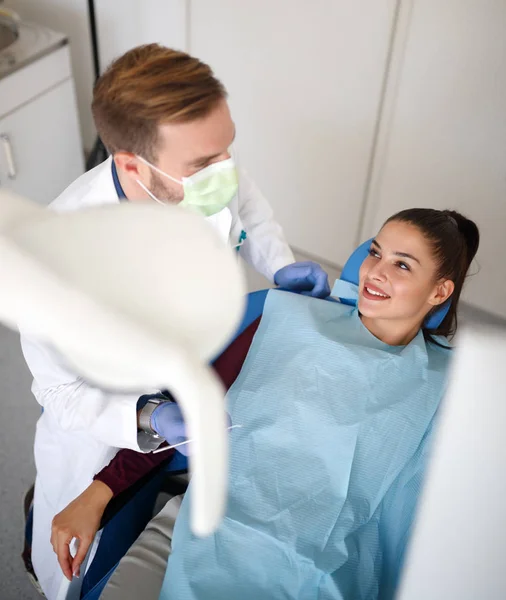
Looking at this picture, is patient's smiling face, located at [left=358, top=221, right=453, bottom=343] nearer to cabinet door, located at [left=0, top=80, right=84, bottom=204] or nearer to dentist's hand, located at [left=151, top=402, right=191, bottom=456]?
dentist's hand, located at [left=151, top=402, right=191, bottom=456]

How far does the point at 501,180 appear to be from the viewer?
2.04m

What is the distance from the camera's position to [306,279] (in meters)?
1.56

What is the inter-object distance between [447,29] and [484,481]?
5.67 feet

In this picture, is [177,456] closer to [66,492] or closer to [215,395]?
[66,492]

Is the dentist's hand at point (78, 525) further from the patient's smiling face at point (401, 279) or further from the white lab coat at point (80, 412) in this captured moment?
the patient's smiling face at point (401, 279)

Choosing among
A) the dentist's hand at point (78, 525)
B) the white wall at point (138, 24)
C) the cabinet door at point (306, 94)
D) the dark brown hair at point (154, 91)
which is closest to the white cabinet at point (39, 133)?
the white wall at point (138, 24)

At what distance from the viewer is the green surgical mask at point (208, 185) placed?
1205mm

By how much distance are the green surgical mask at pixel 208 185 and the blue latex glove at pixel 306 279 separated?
337 mm

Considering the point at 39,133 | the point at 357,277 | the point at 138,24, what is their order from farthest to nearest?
1. the point at 138,24
2. the point at 39,133
3. the point at 357,277

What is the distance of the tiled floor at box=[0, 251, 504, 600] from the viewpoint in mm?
1711

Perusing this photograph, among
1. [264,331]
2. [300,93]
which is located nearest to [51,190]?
[300,93]

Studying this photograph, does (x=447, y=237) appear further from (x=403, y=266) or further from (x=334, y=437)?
(x=334, y=437)

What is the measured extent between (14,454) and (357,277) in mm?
1271

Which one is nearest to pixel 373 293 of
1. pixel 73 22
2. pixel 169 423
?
pixel 169 423
